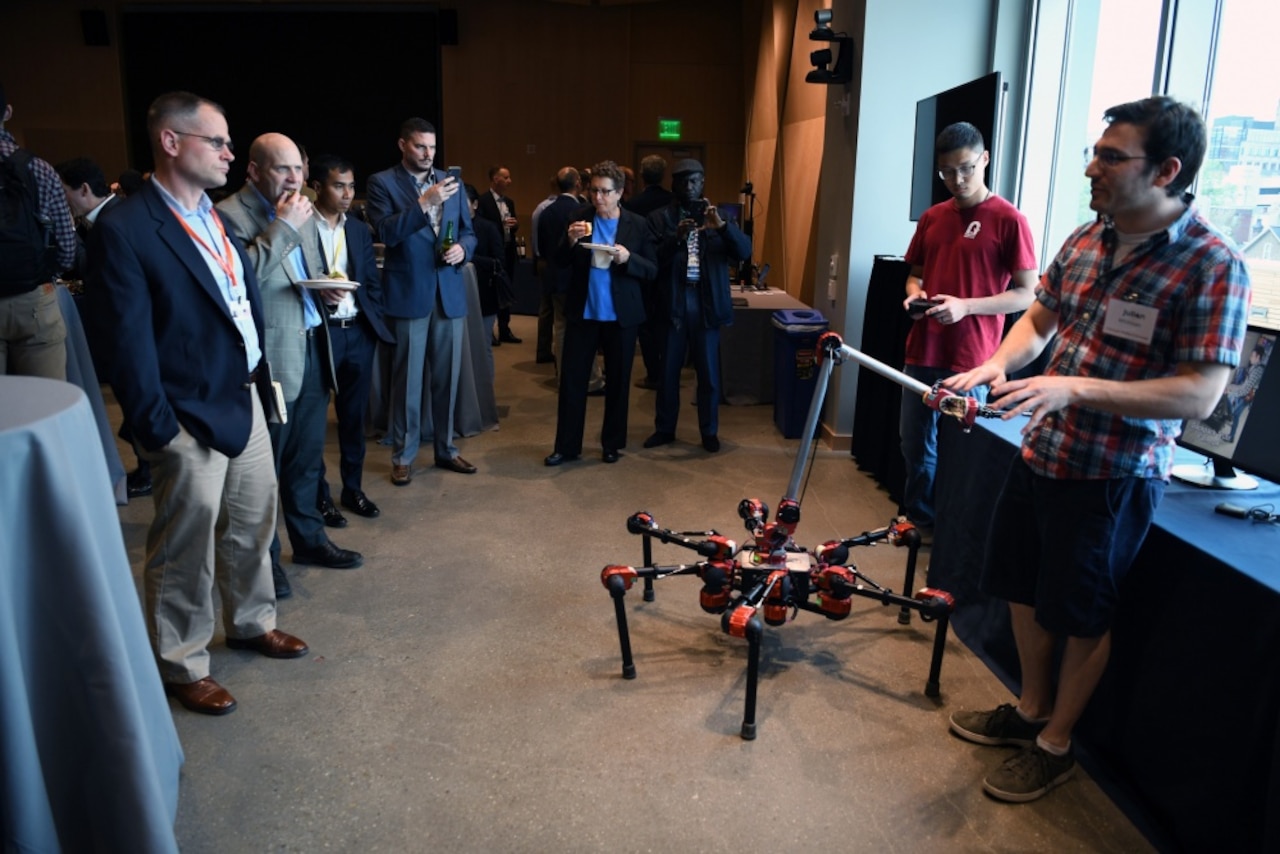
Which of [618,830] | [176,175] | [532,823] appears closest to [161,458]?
[176,175]

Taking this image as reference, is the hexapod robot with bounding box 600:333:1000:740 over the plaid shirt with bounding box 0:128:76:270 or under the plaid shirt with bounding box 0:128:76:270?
under

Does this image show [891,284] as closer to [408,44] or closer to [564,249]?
[564,249]

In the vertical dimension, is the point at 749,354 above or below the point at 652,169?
below

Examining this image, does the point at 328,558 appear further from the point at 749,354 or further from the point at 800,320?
the point at 749,354

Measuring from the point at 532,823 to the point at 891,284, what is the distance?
3022 mm

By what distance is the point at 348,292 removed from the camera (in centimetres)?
349

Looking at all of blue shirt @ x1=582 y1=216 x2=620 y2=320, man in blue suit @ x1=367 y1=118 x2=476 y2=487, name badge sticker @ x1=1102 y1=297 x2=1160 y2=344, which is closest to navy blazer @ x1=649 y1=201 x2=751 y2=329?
blue shirt @ x1=582 y1=216 x2=620 y2=320

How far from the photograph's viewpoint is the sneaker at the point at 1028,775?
84.7 inches

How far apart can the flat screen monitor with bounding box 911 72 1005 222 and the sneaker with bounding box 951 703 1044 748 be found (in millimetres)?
2093

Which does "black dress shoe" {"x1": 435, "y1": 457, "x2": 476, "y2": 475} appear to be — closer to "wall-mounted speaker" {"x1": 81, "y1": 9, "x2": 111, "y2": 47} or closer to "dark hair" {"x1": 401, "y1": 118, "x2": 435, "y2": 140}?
"dark hair" {"x1": 401, "y1": 118, "x2": 435, "y2": 140}

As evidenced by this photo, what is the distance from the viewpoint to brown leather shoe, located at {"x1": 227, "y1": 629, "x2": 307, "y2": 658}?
110 inches

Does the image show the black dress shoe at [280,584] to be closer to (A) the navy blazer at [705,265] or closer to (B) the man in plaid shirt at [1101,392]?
(B) the man in plaid shirt at [1101,392]

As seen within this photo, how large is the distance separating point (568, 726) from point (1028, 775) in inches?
45.3

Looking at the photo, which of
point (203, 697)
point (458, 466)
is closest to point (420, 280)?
point (458, 466)
